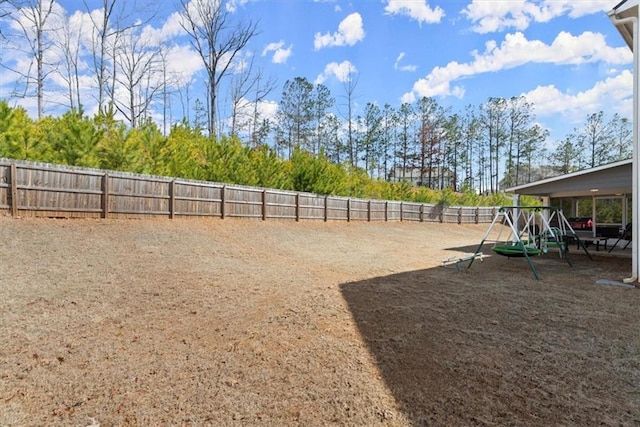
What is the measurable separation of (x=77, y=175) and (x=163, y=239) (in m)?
2.48

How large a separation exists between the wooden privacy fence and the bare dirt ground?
1044 millimetres

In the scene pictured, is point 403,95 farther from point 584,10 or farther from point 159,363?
point 159,363

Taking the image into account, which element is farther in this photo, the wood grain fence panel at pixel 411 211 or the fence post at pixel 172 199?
the wood grain fence panel at pixel 411 211

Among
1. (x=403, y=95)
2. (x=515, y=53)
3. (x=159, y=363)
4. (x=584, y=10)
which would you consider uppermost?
(x=403, y=95)

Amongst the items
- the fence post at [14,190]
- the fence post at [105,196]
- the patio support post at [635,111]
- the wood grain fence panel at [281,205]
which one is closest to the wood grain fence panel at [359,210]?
the wood grain fence panel at [281,205]

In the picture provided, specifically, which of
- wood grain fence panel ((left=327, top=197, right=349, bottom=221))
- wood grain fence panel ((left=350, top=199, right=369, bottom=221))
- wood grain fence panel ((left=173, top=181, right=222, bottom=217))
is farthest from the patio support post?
wood grain fence panel ((left=350, top=199, right=369, bottom=221))

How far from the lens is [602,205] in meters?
12.6

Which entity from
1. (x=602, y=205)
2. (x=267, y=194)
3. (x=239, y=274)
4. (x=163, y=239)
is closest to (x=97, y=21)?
(x=267, y=194)

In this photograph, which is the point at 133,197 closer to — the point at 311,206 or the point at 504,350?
the point at 311,206

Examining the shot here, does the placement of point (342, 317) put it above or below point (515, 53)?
below

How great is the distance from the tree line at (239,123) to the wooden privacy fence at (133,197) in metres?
1.33

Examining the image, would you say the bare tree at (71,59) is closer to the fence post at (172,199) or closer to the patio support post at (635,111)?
the fence post at (172,199)

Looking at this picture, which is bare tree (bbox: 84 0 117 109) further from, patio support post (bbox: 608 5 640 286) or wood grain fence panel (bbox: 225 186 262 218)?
patio support post (bbox: 608 5 640 286)

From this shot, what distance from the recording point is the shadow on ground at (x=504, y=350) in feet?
7.09
